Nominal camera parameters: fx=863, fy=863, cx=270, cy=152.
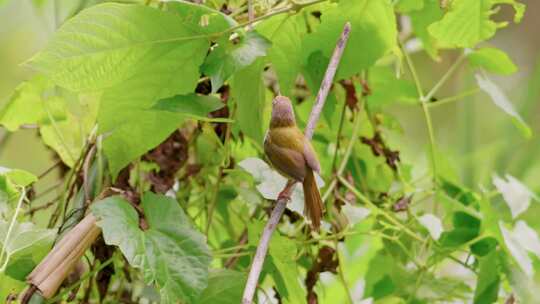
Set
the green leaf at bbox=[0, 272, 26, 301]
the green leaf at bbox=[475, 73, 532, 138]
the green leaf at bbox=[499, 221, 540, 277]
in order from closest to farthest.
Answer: the green leaf at bbox=[0, 272, 26, 301]
the green leaf at bbox=[499, 221, 540, 277]
the green leaf at bbox=[475, 73, 532, 138]

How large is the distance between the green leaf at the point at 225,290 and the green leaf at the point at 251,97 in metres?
0.10

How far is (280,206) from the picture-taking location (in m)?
0.54

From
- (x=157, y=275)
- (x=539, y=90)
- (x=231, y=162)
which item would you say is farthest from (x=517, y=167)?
(x=157, y=275)

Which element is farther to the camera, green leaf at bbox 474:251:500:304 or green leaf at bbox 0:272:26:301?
green leaf at bbox 474:251:500:304

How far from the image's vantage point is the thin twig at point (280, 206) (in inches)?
18.6

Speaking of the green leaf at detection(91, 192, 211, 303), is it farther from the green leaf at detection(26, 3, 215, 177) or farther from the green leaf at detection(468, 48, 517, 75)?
the green leaf at detection(468, 48, 517, 75)

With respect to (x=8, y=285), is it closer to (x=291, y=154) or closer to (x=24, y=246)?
(x=24, y=246)

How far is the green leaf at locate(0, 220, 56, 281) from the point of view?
22.2 inches

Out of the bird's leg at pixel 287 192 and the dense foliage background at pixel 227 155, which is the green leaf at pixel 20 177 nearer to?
the dense foliage background at pixel 227 155

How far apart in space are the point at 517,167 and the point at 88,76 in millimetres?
1018

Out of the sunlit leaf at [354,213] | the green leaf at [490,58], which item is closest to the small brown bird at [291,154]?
the sunlit leaf at [354,213]

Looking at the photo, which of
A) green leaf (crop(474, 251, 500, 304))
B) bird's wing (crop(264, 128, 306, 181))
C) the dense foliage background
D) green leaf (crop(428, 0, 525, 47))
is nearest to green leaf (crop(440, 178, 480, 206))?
the dense foliage background

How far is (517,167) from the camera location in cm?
142

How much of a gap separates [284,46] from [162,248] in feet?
0.57
